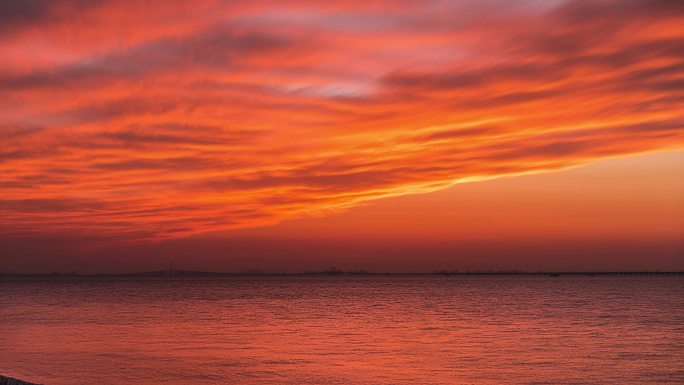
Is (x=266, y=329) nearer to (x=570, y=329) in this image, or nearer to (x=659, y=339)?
(x=570, y=329)

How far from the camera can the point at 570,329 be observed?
61094mm

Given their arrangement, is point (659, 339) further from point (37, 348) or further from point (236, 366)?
point (37, 348)

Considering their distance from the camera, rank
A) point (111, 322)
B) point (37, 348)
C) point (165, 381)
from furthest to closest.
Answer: point (111, 322) → point (37, 348) → point (165, 381)

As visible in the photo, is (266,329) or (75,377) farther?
(266,329)

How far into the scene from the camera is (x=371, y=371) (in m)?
37.1

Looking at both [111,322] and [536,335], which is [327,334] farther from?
[111,322]

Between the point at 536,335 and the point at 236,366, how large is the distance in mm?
27691

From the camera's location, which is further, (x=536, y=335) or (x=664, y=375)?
(x=536, y=335)

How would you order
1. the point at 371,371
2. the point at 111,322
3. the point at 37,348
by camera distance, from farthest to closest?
the point at 111,322
the point at 37,348
the point at 371,371

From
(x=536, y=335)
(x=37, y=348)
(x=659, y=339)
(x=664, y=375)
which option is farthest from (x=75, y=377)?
(x=659, y=339)

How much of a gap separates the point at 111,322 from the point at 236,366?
3638cm

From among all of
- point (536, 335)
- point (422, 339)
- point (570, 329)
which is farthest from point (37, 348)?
point (570, 329)


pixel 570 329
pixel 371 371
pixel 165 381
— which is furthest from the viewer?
pixel 570 329

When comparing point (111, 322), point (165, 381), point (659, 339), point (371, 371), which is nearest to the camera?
point (165, 381)
